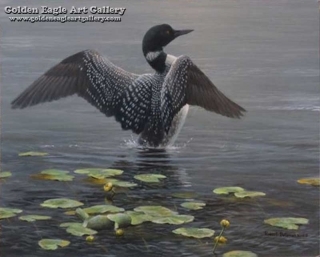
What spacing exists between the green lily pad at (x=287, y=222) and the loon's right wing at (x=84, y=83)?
3.24 feet

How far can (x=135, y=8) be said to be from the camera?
3.85 metres

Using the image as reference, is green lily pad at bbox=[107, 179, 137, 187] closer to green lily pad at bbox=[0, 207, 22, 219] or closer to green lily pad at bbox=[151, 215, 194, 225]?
green lily pad at bbox=[151, 215, 194, 225]

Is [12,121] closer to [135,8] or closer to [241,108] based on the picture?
[135,8]

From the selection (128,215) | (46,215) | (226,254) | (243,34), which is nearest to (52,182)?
(46,215)

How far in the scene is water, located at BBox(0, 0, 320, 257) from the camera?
12.7 ft

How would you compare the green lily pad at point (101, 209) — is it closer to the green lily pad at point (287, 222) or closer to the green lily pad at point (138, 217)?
the green lily pad at point (138, 217)

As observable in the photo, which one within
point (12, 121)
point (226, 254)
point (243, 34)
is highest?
point (243, 34)

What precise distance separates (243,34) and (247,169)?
2.28 feet

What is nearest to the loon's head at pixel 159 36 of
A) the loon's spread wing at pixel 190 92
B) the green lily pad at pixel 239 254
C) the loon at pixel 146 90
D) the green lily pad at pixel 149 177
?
the loon at pixel 146 90

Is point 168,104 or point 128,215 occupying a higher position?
point 168,104

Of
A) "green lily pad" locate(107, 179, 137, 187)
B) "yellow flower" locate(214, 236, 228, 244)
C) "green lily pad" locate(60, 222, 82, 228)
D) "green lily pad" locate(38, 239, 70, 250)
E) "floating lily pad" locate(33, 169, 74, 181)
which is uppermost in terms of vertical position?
"floating lily pad" locate(33, 169, 74, 181)

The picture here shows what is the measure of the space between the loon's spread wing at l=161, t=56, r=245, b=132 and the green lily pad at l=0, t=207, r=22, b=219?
2.83 ft

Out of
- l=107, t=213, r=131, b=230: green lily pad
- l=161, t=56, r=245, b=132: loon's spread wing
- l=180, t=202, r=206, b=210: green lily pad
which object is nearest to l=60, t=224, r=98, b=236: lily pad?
l=107, t=213, r=131, b=230: green lily pad

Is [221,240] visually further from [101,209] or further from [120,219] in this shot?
[101,209]
